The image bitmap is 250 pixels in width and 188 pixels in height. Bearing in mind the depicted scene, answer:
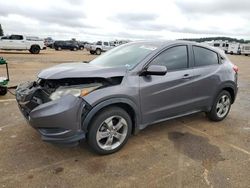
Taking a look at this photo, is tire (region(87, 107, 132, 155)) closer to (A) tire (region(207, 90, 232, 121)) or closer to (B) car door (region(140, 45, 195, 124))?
(B) car door (region(140, 45, 195, 124))

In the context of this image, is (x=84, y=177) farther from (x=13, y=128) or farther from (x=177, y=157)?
(x=13, y=128)

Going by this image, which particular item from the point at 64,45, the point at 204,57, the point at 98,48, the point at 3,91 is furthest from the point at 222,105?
the point at 64,45

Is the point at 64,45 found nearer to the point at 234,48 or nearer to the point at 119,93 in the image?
the point at 234,48

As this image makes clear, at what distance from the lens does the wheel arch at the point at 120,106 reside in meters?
3.55

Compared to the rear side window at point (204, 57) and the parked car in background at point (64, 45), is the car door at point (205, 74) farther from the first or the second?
the parked car in background at point (64, 45)

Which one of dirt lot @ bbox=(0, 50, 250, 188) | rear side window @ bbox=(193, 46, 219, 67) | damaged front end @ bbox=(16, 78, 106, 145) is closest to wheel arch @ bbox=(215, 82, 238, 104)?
rear side window @ bbox=(193, 46, 219, 67)

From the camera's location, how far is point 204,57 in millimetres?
5137

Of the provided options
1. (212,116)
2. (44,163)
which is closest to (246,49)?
(212,116)

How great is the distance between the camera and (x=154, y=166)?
363 cm

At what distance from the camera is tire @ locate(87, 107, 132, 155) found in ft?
12.0

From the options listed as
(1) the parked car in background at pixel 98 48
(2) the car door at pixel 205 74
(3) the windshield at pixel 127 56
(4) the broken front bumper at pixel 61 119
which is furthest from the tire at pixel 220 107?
(1) the parked car in background at pixel 98 48

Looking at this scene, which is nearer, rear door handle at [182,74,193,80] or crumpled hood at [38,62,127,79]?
crumpled hood at [38,62,127,79]

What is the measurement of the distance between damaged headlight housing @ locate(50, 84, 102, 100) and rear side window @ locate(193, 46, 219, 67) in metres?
2.16

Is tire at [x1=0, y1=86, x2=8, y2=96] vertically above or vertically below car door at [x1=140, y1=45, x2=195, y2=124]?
below
